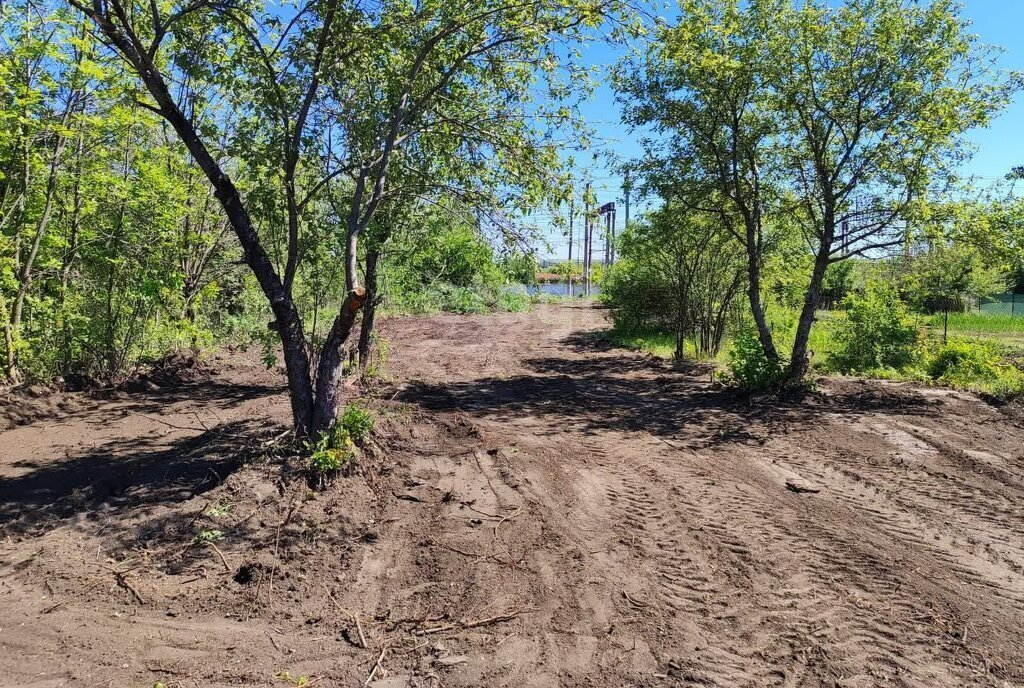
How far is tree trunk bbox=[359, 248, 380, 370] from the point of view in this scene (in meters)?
8.32

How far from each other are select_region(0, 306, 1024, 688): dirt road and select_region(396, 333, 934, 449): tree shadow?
0.21 meters

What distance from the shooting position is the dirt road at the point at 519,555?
3.31 meters

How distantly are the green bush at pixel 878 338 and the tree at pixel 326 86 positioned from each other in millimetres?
9824

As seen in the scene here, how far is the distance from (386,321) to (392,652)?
1858cm

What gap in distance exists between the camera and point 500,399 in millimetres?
9930

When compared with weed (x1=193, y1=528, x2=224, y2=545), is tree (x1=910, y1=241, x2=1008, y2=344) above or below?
above

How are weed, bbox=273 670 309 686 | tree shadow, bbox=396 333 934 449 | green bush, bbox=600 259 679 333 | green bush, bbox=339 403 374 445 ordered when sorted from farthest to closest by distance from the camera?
green bush, bbox=600 259 679 333 < tree shadow, bbox=396 333 934 449 < green bush, bbox=339 403 374 445 < weed, bbox=273 670 309 686

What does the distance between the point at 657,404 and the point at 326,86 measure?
6.67m

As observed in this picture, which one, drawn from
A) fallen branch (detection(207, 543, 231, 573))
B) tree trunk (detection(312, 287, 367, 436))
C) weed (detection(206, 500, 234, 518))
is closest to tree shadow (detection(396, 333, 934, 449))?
tree trunk (detection(312, 287, 367, 436))

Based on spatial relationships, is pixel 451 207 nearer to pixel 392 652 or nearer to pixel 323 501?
pixel 323 501

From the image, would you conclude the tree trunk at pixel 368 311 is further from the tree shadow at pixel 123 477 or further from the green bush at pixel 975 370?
the green bush at pixel 975 370

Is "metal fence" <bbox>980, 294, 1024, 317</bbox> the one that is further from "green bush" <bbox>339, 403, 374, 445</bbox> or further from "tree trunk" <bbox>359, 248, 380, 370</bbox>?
"green bush" <bbox>339, 403, 374, 445</bbox>

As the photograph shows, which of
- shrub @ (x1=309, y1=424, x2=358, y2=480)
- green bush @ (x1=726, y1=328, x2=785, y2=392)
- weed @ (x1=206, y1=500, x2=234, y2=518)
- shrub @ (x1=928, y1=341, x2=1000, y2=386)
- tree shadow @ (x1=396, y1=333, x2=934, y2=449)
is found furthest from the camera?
shrub @ (x1=928, y1=341, x2=1000, y2=386)

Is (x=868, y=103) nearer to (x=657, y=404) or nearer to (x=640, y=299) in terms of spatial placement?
(x=657, y=404)
